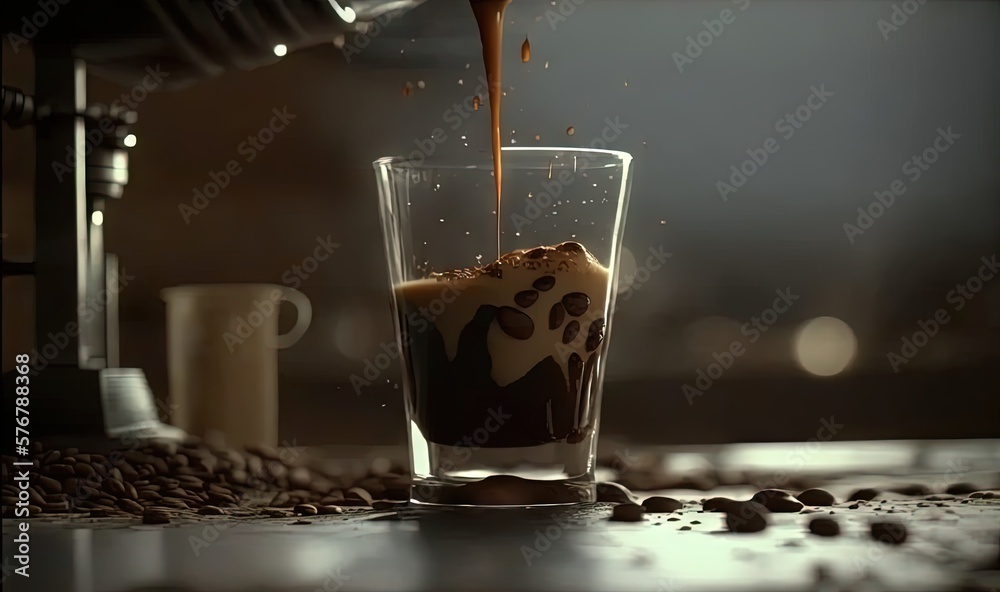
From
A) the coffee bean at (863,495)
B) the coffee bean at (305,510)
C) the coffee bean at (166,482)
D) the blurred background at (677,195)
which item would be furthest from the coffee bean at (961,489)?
the blurred background at (677,195)

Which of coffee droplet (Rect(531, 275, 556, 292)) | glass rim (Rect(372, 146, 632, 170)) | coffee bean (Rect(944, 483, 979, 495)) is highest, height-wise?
glass rim (Rect(372, 146, 632, 170))

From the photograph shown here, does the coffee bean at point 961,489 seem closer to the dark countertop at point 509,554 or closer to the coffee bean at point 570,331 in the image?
the dark countertop at point 509,554

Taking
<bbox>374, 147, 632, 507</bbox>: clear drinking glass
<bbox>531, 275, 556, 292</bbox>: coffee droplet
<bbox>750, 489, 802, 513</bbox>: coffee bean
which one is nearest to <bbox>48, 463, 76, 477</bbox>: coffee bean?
<bbox>374, 147, 632, 507</bbox>: clear drinking glass

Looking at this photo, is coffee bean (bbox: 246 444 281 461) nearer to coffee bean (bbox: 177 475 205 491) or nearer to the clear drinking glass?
coffee bean (bbox: 177 475 205 491)

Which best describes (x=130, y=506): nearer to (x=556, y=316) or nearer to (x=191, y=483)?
(x=191, y=483)

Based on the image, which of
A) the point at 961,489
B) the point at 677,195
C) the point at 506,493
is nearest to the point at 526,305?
the point at 506,493

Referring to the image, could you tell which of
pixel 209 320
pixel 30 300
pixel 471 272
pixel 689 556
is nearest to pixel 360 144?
pixel 30 300
